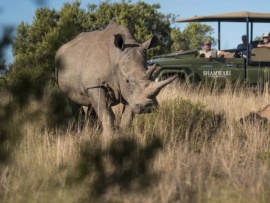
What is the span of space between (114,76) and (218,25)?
8.44m

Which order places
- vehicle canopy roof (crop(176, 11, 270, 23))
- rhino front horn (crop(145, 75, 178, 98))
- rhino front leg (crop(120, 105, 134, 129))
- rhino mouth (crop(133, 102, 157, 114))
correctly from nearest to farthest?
rhino front horn (crop(145, 75, 178, 98)) < rhino mouth (crop(133, 102, 157, 114)) < rhino front leg (crop(120, 105, 134, 129)) < vehicle canopy roof (crop(176, 11, 270, 23))

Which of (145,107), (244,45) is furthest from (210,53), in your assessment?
(145,107)

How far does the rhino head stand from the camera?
7.05 meters

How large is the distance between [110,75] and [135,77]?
0.66 m

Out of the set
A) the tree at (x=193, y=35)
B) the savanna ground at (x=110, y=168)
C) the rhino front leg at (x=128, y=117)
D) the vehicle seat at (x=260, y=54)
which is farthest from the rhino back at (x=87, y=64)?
the tree at (x=193, y=35)

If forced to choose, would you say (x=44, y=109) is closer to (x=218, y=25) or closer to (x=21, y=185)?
(x=21, y=185)

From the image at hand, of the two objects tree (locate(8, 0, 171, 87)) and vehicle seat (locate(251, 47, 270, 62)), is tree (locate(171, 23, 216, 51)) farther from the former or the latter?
tree (locate(8, 0, 171, 87))

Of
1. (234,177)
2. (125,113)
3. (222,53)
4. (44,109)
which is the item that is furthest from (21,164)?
(222,53)

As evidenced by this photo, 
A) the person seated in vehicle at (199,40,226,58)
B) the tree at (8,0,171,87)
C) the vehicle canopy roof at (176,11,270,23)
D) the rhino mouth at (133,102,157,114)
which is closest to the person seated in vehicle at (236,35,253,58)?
the person seated in vehicle at (199,40,226,58)

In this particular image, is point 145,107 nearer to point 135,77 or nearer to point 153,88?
point 153,88

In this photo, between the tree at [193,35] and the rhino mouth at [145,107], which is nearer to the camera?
the rhino mouth at [145,107]

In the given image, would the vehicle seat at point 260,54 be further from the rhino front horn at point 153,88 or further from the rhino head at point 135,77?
the rhino front horn at point 153,88

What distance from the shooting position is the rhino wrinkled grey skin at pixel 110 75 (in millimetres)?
7168

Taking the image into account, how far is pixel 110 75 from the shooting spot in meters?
7.83
